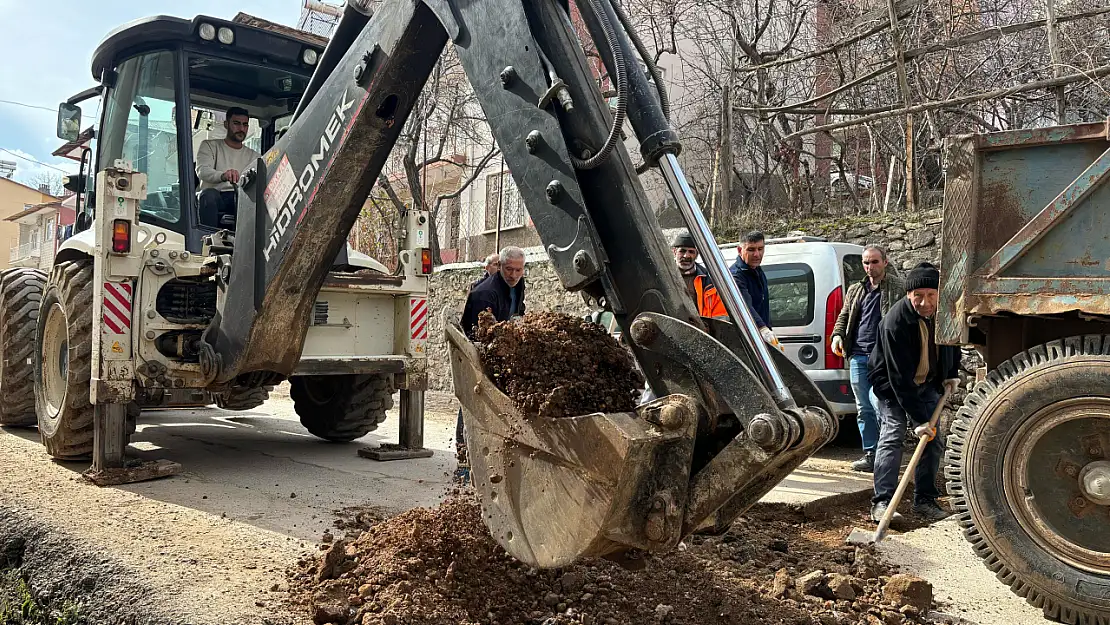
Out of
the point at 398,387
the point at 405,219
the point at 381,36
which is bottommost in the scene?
the point at 398,387

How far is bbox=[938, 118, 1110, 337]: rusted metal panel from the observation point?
3.94m

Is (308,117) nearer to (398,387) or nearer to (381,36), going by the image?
(381,36)

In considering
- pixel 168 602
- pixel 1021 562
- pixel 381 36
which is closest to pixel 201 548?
pixel 168 602

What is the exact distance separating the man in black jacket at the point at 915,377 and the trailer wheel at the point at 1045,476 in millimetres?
1101

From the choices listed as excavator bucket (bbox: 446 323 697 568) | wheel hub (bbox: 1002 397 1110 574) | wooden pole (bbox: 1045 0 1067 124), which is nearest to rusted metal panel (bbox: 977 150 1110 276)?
wheel hub (bbox: 1002 397 1110 574)

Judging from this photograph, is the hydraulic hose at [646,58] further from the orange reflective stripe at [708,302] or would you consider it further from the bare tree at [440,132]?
the bare tree at [440,132]

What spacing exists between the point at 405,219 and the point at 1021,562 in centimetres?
467

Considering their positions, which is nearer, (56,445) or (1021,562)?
(1021,562)

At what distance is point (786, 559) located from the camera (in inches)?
163

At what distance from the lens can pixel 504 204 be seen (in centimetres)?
1898

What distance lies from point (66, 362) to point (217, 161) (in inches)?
70.8

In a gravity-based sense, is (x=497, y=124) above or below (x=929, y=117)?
below

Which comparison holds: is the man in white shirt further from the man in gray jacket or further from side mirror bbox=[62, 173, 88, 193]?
the man in gray jacket

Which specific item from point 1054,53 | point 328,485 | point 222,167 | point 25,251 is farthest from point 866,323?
point 25,251
